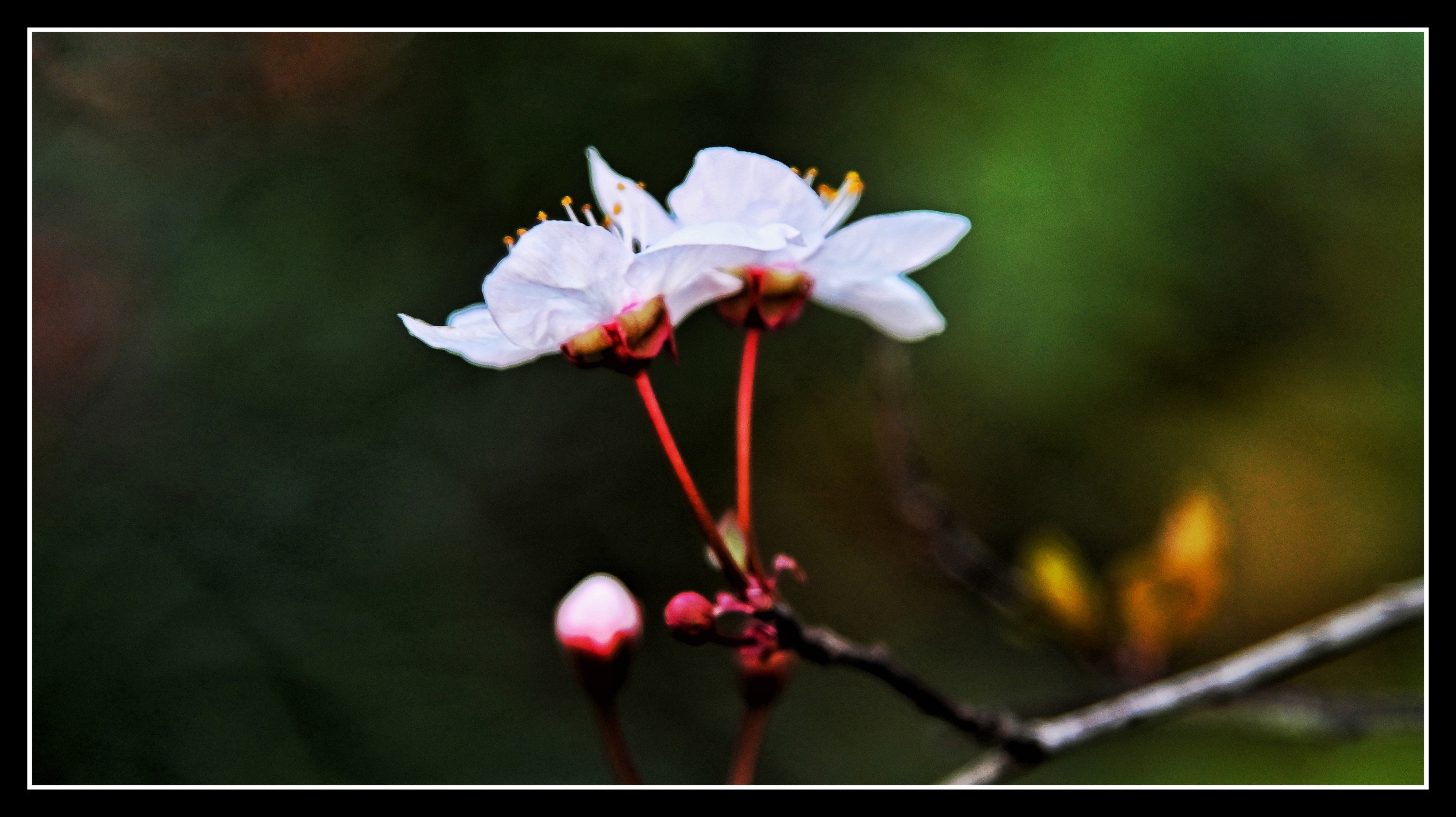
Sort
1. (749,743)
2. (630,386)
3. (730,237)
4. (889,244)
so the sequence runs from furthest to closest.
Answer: (630,386) → (749,743) → (889,244) → (730,237)

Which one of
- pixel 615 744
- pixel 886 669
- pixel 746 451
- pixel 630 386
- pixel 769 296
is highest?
pixel 630 386

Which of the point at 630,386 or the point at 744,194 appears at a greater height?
the point at 630,386

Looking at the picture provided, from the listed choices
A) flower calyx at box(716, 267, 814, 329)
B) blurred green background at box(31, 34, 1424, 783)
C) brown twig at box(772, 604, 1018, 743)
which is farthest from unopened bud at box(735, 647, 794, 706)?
blurred green background at box(31, 34, 1424, 783)

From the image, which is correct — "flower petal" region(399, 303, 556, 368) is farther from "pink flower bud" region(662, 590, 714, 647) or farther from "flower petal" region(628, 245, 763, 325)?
"pink flower bud" region(662, 590, 714, 647)

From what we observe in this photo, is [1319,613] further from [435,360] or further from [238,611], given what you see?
[238,611]

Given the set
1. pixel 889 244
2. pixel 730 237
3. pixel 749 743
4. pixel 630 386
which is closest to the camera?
pixel 730 237

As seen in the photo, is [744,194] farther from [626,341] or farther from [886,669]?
[886,669]

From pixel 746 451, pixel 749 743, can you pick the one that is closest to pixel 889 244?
pixel 746 451

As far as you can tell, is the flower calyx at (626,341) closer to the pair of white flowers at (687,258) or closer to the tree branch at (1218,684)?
the pair of white flowers at (687,258)
